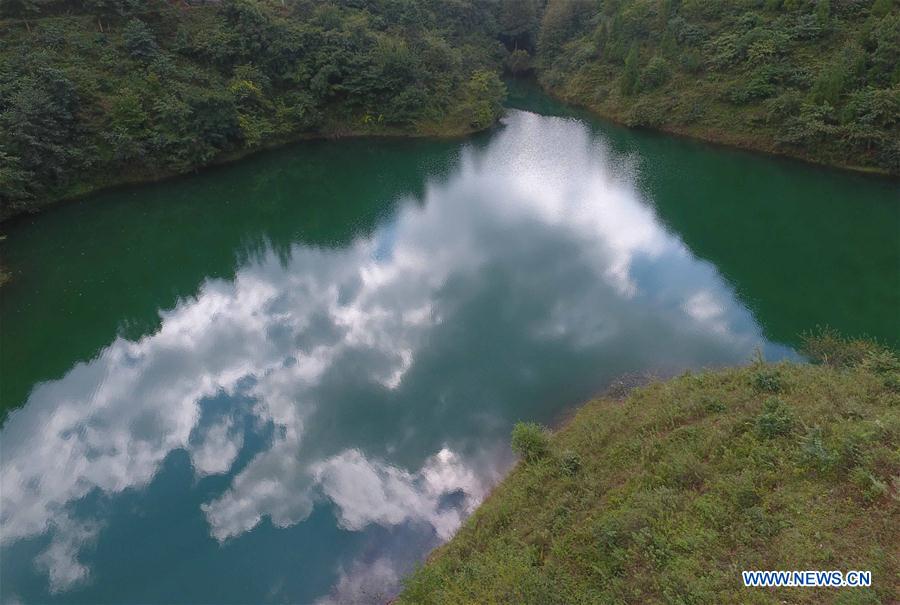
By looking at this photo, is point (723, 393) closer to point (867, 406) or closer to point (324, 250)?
point (867, 406)

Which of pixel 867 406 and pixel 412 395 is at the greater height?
pixel 867 406

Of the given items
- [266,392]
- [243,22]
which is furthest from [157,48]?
[266,392]

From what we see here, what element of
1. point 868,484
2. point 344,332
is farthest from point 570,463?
point 344,332

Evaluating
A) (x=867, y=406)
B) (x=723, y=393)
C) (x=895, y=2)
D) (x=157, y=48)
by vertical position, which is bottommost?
(x=723, y=393)

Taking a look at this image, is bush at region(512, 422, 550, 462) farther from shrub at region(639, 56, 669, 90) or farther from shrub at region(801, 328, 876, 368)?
shrub at region(639, 56, 669, 90)

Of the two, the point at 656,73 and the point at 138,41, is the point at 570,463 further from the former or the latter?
the point at 656,73

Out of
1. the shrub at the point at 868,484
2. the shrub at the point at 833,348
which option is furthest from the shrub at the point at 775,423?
the shrub at the point at 833,348
